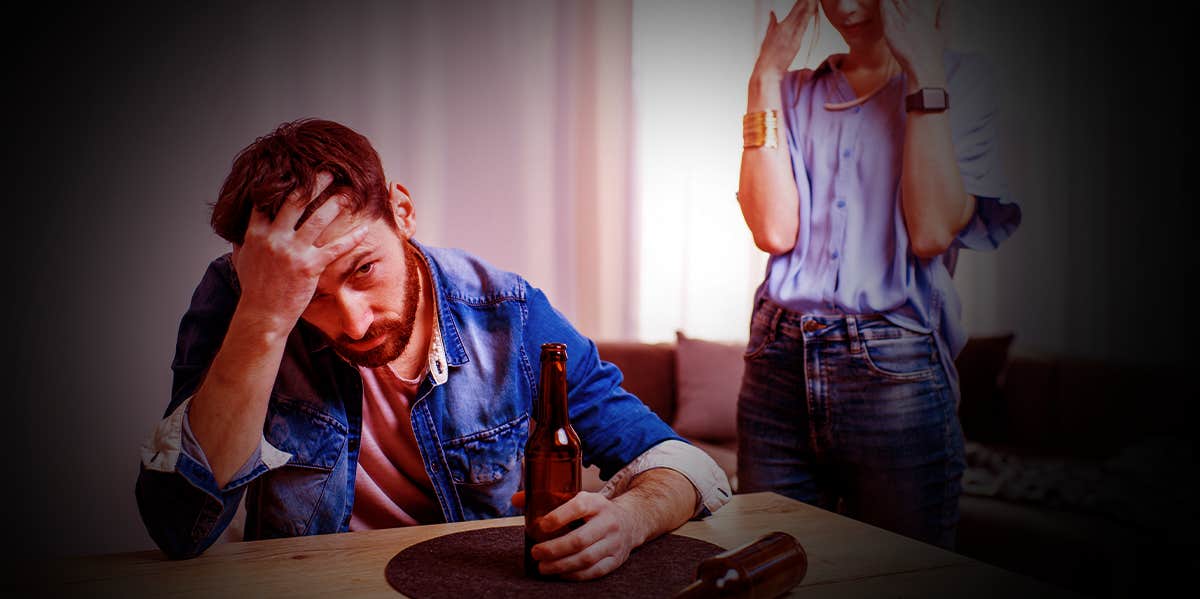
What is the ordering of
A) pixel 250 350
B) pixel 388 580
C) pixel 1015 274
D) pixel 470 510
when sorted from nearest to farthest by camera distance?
pixel 388 580 → pixel 250 350 → pixel 470 510 → pixel 1015 274

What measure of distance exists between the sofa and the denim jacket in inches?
45.6

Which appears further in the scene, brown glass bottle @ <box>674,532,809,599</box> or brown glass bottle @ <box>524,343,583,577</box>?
brown glass bottle @ <box>524,343,583,577</box>

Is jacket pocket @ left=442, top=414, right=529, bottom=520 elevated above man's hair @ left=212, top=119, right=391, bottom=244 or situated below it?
below

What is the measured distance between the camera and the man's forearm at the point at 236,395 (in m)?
0.95

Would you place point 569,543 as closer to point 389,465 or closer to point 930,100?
point 389,465


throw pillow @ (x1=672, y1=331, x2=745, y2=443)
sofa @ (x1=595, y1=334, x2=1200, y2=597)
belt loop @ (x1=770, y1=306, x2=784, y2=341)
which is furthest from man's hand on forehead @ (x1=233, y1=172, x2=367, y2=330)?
throw pillow @ (x1=672, y1=331, x2=745, y2=443)

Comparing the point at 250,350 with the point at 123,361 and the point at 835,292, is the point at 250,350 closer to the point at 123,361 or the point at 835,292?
the point at 123,361

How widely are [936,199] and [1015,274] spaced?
1.52m

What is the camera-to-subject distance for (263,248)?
1000mm

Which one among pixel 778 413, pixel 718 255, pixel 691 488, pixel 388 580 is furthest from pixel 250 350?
pixel 718 255

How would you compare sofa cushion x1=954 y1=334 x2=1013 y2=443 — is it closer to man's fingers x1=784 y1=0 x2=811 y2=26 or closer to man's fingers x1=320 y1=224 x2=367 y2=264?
man's fingers x1=784 y1=0 x2=811 y2=26

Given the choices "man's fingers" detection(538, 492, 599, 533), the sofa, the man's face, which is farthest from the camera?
the sofa

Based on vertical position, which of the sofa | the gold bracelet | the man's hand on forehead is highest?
the gold bracelet

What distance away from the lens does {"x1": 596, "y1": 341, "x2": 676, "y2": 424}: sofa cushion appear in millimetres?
2705
